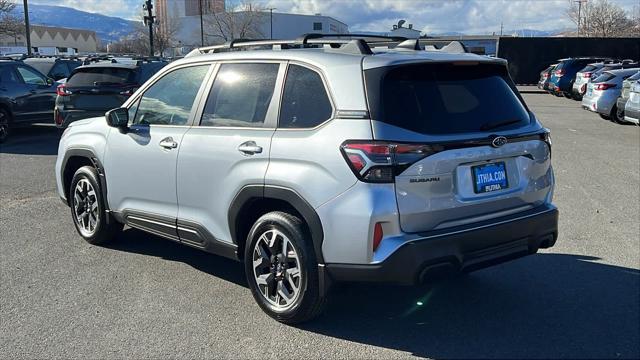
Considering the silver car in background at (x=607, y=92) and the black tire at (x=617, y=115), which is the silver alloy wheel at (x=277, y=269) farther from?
the silver car in background at (x=607, y=92)

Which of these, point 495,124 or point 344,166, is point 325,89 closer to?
point 344,166

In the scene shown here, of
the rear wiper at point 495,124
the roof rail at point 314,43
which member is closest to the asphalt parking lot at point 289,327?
the rear wiper at point 495,124

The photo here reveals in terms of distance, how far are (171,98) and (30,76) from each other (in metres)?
10.7

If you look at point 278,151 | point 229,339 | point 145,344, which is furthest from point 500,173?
point 145,344

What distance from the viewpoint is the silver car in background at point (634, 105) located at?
1312 centimetres

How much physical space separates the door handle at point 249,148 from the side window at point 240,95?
0.16 m

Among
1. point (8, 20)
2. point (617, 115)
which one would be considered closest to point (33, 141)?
point (617, 115)

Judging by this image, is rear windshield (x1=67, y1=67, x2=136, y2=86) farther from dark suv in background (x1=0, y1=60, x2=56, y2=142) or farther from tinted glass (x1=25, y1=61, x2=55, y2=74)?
tinted glass (x1=25, y1=61, x2=55, y2=74)

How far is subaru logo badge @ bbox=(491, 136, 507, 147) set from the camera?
3.81 metres

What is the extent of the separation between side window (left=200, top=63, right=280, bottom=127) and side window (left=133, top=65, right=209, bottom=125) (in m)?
0.26

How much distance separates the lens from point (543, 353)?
3617 mm

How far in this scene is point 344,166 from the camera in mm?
3520

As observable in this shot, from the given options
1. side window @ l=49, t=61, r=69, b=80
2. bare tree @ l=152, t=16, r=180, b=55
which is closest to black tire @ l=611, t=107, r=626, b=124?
side window @ l=49, t=61, r=69, b=80

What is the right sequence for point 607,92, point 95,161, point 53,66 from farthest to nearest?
point 53,66
point 607,92
point 95,161
